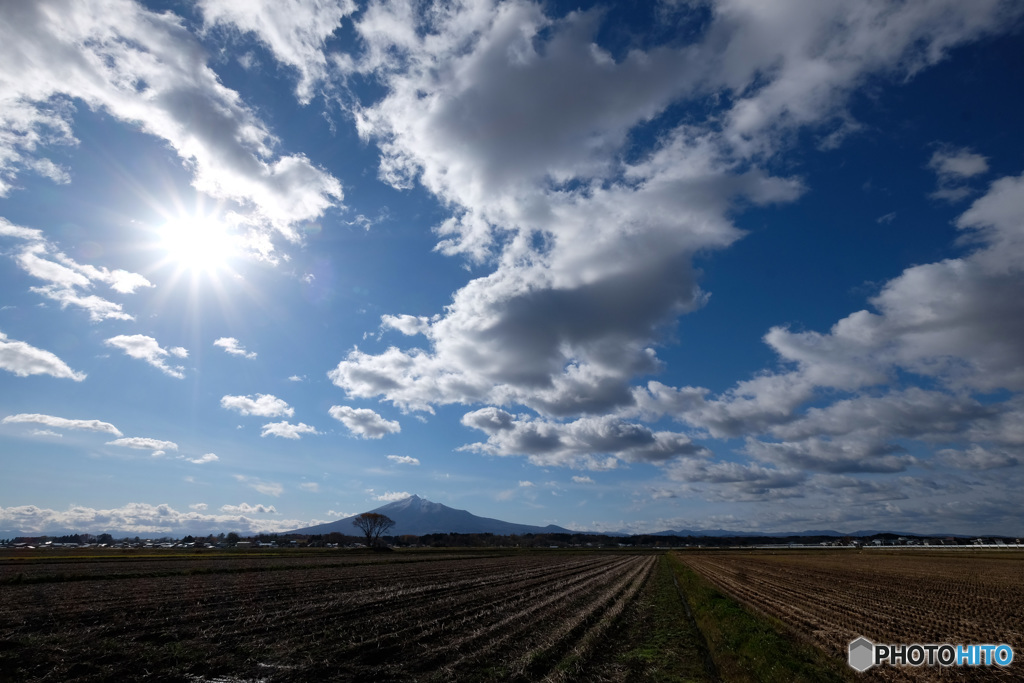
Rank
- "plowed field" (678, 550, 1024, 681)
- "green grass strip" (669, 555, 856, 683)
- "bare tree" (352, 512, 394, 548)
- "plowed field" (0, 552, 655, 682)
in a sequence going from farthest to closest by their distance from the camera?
"bare tree" (352, 512, 394, 548) < "plowed field" (678, 550, 1024, 681) < "green grass strip" (669, 555, 856, 683) < "plowed field" (0, 552, 655, 682)

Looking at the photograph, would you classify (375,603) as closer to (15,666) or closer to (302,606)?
(302,606)

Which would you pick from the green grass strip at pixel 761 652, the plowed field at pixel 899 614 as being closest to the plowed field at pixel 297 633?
the green grass strip at pixel 761 652

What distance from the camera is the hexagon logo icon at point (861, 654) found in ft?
53.3

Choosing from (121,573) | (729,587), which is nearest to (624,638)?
(729,587)

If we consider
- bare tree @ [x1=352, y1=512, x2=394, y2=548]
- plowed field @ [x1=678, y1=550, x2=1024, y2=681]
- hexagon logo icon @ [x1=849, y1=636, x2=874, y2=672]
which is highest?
hexagon logo icon @ [x1=849, y1=636, x2=874, y2=672]

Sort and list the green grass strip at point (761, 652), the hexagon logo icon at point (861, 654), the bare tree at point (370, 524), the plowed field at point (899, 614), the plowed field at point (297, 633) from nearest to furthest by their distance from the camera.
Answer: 1. the plowed field at point (297, 633)
2. the green grass strip at point (761, 652)
3. the hexagon logo icon at point (861, 654)
4. the plowed field at point (899, 614)
5. the bare tree at point (370, 524)

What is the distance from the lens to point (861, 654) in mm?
17406

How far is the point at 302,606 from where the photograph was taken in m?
25.6

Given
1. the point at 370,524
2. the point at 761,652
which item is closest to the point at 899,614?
the point at 761,652

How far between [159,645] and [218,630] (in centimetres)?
284

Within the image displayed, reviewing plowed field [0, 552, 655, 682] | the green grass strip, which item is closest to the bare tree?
plowed field [0, 552, 655, 682]

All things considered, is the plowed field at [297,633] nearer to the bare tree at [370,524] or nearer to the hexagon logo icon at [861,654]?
the hexagon logo icon at [861,654]

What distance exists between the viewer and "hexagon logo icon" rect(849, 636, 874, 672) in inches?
639

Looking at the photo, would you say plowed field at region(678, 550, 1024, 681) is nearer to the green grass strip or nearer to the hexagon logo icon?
the hexagon logo icon
